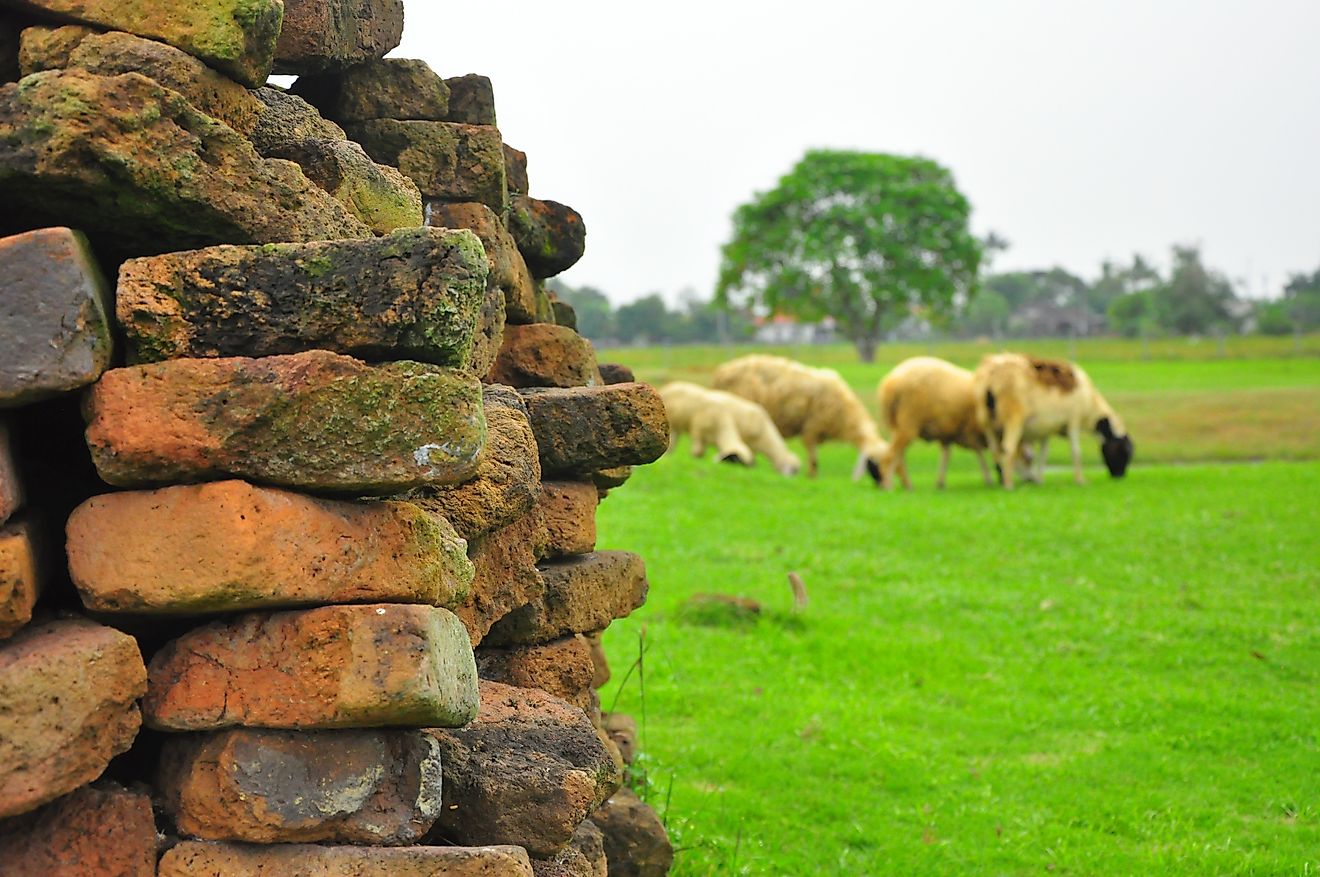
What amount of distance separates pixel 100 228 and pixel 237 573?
3.50 feet

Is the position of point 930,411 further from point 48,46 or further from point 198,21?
point 48,46

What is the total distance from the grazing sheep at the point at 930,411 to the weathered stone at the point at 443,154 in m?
19.7

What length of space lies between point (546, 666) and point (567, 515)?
64cm

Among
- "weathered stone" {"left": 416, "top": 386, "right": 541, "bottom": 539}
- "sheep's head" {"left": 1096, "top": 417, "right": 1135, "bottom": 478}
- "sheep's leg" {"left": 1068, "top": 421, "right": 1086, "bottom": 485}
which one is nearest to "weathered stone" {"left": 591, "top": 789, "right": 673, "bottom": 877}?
"weathered stone" {"left": 416, "top": 386, "right": 541, "bottom": 539}

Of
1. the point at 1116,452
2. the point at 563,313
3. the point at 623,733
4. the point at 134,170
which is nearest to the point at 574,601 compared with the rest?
the point at 623,733

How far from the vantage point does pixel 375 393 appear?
3438 mm

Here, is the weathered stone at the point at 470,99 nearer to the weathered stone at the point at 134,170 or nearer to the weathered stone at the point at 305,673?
the weathered stone at the point at 134,170

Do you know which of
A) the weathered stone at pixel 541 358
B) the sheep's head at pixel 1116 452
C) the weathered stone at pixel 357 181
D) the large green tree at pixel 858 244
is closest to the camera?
the weathered stone at pixel 357 181

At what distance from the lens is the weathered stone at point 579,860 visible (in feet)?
14.1

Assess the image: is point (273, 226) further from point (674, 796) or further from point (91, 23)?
point (674, 796)

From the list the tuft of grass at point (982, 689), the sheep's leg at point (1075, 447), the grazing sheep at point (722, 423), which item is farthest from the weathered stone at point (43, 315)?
the grazing sheep at point (722, 423)

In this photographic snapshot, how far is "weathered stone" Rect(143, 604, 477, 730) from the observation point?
3398 mm

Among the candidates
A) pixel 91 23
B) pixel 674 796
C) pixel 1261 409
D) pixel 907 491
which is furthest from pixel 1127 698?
pixel 1261 409

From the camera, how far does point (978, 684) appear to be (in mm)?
10219
